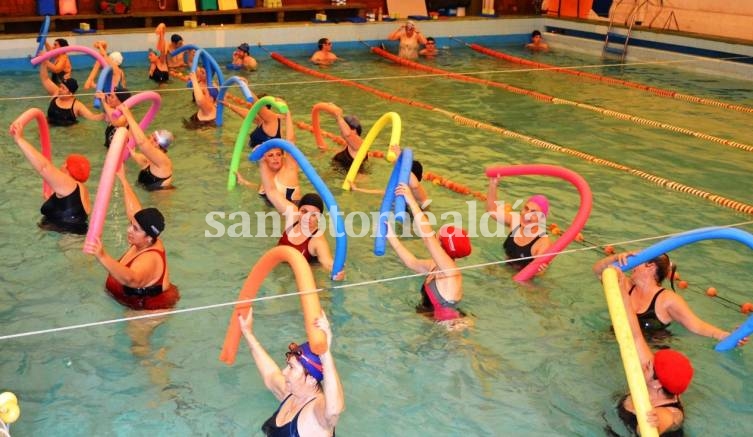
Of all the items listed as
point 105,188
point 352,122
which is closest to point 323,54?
point 352,122

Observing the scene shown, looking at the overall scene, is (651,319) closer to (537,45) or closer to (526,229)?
(526,229)

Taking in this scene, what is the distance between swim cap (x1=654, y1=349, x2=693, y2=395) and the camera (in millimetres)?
4711

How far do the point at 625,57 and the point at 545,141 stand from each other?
9.13m

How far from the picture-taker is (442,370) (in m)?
5.95

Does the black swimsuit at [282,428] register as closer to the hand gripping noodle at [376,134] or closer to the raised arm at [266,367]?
the raised arm at [266,367]

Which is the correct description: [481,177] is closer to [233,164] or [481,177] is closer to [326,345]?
[233,164]

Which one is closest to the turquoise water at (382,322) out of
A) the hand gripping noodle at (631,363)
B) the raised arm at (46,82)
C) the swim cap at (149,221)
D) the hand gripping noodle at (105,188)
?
the swim cap at (149,221)

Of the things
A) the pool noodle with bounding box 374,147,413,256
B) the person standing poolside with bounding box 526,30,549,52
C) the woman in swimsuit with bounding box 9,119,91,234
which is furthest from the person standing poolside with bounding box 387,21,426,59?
the pool noodle with bounding box 374,147,413,256

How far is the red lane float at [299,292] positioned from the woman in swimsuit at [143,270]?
0.99 metres

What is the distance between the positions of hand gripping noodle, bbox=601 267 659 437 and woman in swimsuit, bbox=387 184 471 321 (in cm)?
169

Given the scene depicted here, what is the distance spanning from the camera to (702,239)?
535 centimetres

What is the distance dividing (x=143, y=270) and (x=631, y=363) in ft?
11.9

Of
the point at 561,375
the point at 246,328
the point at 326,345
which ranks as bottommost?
the point at 561,375

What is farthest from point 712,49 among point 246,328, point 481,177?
point 246,328
